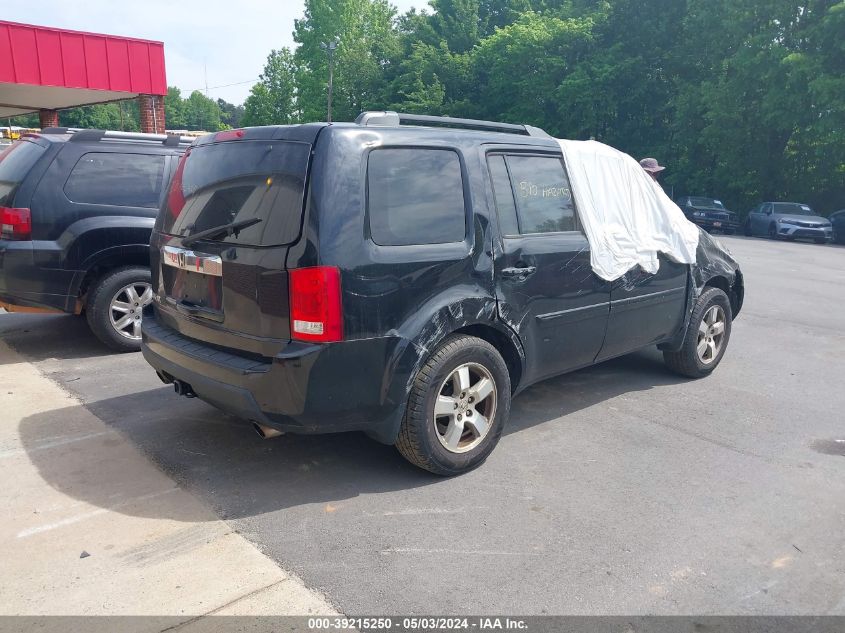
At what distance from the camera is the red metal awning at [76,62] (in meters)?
15.7

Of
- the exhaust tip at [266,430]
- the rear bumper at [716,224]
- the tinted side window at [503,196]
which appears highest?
the tinted side window at [503,196]

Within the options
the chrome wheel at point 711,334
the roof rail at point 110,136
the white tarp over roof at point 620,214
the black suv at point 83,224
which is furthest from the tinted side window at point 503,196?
the black suv at point 83,224

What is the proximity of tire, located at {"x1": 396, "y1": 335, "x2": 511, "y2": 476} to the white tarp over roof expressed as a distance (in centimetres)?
121

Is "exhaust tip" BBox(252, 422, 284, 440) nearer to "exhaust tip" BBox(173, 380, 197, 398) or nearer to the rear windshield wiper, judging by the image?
"exhaust tip" BBox(173, 380, 197, 398)

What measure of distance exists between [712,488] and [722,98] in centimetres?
3037

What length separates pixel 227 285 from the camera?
12.3ft

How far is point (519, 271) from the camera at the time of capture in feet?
14.0

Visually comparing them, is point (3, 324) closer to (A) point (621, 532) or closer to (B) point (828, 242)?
(A) point (621, 532)

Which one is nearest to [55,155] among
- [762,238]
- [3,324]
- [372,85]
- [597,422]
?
[3,324]

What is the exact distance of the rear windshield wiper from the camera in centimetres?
367

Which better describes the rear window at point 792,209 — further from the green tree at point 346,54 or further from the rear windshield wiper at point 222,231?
the green tree at point 346,54

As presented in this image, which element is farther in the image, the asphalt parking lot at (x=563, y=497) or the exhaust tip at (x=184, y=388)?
the exhaust tip at (x=184, y=388)

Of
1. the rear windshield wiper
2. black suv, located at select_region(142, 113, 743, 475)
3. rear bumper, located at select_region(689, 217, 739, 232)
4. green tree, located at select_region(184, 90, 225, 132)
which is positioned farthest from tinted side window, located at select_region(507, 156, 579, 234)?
green tree, located at select_region(184, 90, 225, 132)

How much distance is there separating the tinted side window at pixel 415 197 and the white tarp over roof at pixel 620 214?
116 cm
